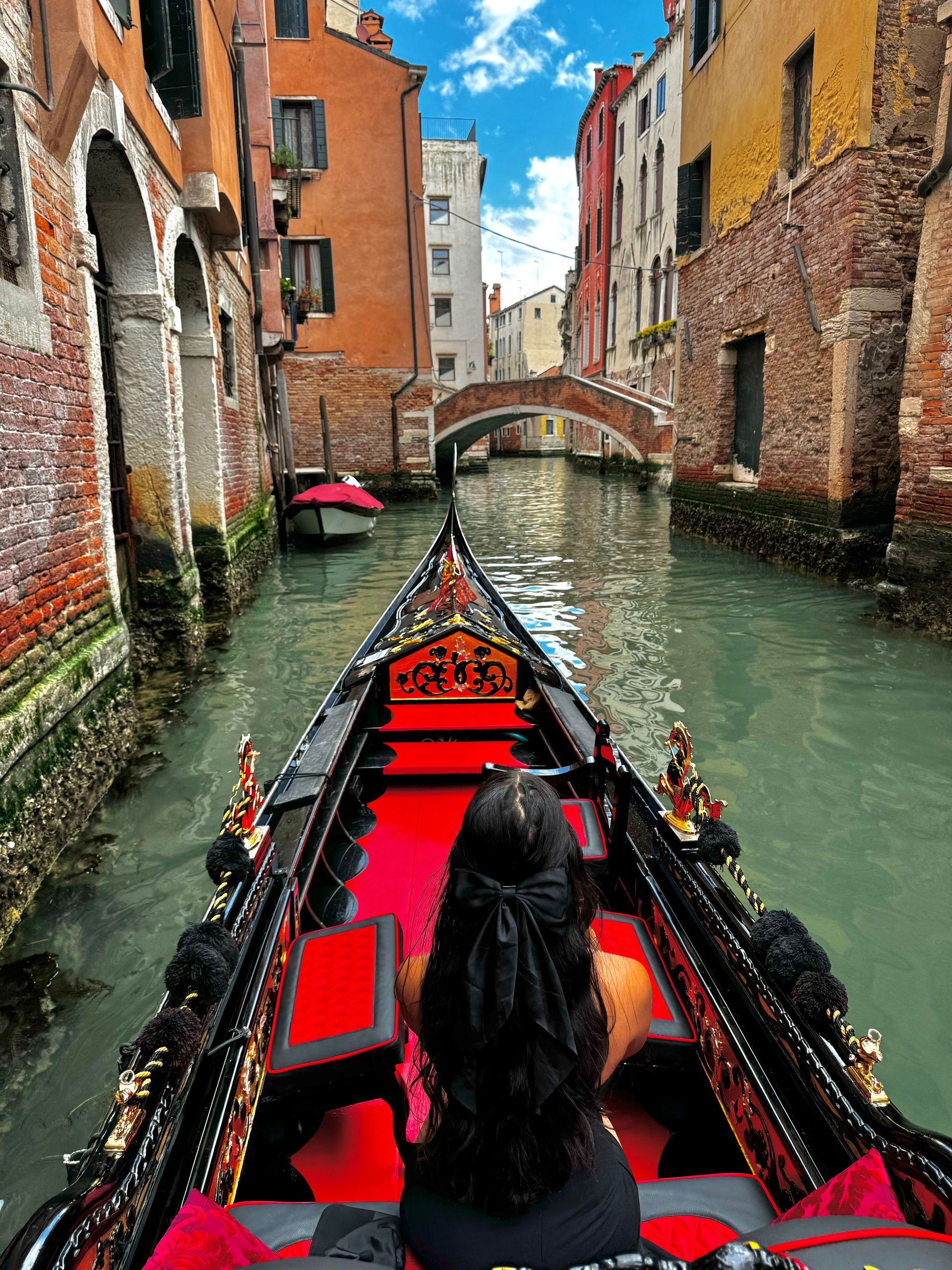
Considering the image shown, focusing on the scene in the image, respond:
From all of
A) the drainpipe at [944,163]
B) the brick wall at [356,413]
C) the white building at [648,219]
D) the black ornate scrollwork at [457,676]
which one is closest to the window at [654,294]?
the white building at [648,219]

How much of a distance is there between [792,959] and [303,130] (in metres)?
15.7

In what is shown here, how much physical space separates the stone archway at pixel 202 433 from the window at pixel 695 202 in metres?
5.45

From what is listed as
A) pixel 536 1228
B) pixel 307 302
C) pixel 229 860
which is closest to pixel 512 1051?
pixel 536 1228

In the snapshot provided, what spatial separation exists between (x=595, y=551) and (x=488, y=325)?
1601 inches

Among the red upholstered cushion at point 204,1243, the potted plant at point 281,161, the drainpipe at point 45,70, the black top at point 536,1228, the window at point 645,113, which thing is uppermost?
the window at point 645,113

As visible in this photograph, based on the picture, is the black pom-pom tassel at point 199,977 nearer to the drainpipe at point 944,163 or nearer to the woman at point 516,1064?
the woman at point 516,1064

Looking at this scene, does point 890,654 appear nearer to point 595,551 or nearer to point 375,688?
point 375,688

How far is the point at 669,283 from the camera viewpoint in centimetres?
1720

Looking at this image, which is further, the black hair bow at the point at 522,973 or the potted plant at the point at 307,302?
the potted plant at the point at 307,302

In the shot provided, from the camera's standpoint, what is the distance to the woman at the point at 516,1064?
0.74 meters

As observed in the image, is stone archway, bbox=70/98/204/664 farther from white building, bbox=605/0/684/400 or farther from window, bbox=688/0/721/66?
white building, bbox=605/0/684/400

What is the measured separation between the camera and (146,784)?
132 inches

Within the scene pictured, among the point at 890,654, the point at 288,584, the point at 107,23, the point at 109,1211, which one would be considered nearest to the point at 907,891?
the point at 109,1211

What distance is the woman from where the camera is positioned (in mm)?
737
